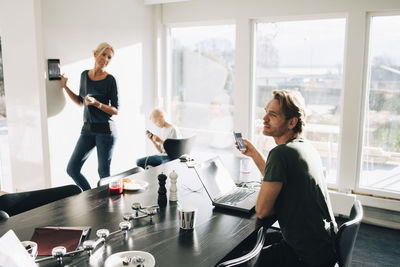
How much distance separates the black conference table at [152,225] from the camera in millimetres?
1501

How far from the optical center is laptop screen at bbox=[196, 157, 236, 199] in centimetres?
213

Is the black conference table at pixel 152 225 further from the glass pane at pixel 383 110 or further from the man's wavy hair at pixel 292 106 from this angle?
the glass pane at pixel 383 110

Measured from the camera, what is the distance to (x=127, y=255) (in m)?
1.48

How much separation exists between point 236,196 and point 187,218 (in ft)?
1.76

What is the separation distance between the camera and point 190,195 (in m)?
2.25

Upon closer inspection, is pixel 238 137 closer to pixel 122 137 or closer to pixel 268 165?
pixel 268 165

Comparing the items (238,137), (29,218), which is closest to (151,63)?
(238,137)

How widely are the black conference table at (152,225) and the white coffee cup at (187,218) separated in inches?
1.1

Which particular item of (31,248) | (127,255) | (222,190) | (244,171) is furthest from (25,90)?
(127,255)

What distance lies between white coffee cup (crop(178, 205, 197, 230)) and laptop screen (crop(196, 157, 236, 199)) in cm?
36

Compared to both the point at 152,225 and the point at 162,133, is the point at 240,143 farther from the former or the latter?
the point at 162,133

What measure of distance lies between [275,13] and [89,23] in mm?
2074

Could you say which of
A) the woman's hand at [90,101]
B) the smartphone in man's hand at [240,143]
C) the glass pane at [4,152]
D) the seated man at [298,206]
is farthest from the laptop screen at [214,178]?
the glass pane at [4,152]

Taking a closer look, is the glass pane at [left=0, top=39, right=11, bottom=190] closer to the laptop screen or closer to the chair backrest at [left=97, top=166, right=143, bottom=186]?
the chair backrest at [left=97, top=166, right=143, bottom=186]
